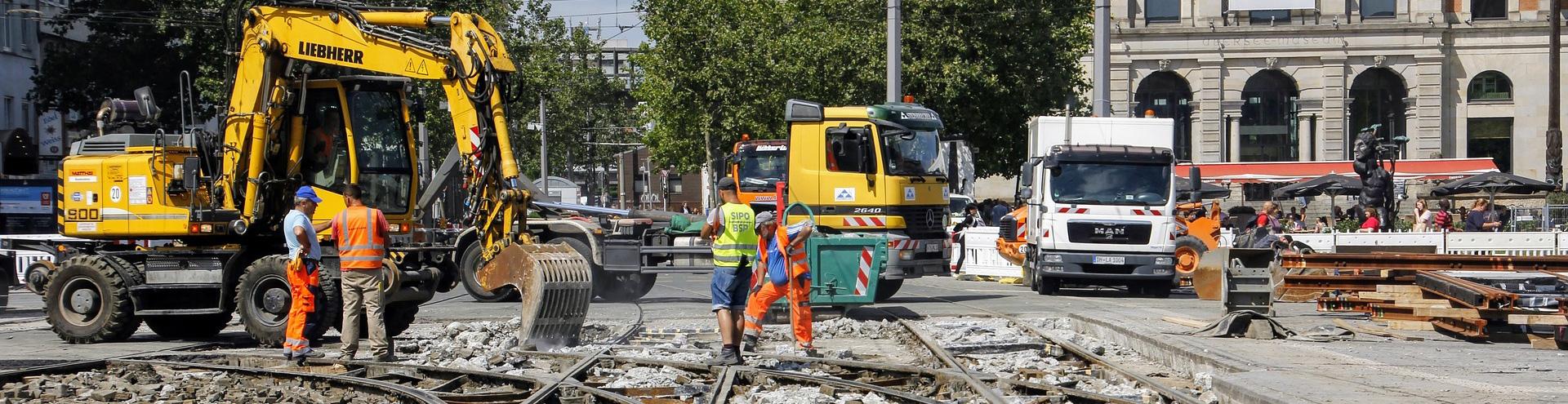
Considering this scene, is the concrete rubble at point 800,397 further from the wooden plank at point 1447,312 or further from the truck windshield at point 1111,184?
the truck windshield at point 1111,184

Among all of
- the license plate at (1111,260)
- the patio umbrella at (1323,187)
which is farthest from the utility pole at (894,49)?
the patio umbrella at (1323,187)

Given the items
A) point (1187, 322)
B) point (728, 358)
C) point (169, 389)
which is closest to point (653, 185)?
point (1187, 322)

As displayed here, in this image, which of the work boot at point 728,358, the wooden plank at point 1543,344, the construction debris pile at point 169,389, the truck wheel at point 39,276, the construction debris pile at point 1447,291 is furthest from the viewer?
the truck wheel at point 39,276

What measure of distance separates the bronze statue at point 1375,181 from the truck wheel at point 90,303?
61.6 feet

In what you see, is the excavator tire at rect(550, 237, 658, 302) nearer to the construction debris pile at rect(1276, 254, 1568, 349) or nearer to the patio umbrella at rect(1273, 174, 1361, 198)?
the construction debris pile at rect(1276, 254, 1568, 349)

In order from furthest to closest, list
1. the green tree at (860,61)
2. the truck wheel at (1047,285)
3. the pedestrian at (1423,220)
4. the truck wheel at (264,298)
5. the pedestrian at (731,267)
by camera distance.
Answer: the green tree at (860,61) → the pedestrian at (1423,220) → the truck wheel at (1047,285) → the truck wheel at (264,298) → the pedestrian at (731,267)

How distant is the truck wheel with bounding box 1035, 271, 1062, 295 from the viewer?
2372 cm

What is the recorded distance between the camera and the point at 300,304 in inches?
520

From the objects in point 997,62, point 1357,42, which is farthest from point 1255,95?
point 997,62

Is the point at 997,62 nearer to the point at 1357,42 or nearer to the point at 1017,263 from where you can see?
the point at 1017,263

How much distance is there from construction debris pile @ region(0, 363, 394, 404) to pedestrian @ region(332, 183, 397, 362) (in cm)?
119

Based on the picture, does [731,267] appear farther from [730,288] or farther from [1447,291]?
[1447,291]

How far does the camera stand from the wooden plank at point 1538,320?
512 inches

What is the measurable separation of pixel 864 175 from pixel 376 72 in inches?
271
